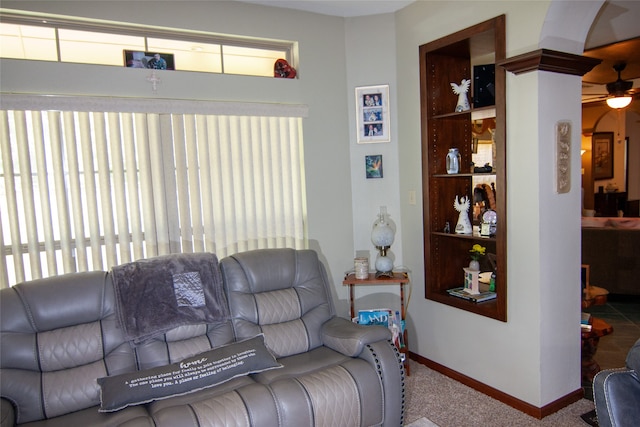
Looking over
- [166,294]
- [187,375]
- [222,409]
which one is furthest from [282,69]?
[222,409]

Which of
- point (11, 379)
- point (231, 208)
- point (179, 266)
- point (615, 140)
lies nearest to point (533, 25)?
point (231, 208)

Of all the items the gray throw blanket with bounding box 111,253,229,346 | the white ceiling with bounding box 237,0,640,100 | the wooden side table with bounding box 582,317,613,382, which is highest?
the white ceiling with bounding box 237,0,640,100

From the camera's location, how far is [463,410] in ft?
8.99

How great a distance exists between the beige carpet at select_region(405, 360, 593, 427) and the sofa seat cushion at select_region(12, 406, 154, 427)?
1.50 m

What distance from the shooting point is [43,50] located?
2.64 meters

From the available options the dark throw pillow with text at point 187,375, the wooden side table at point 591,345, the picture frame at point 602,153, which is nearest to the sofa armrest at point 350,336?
the dark throw pillow with text at point 187,375

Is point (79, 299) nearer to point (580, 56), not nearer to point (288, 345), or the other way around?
point (288, 345)

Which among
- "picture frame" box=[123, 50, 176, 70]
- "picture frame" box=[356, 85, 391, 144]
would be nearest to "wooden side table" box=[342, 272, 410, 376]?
"picture frame" box=[356, 85, 391, 144]

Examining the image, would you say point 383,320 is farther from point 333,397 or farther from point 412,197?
point 333,397

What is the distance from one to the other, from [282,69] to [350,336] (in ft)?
6.59

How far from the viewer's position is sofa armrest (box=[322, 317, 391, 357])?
2.48 metres

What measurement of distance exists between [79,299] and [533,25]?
9.46ft

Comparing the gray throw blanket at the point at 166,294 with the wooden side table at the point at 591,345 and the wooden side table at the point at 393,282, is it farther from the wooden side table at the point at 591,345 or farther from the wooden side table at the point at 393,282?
the wooden side table at the point at 591,345

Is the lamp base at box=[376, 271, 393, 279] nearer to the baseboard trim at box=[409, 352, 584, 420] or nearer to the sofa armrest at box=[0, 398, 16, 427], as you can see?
the baseboard trim at box=[409, 352, 584, 420]
